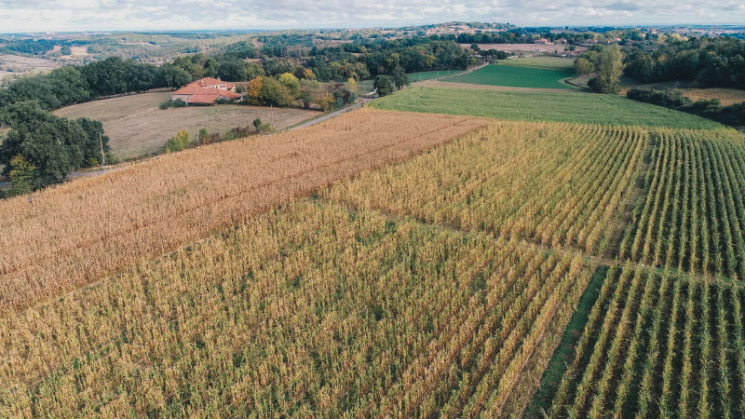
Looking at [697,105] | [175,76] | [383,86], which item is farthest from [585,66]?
[175,76]

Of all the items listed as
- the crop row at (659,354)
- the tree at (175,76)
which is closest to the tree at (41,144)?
the crop row at (659,354)

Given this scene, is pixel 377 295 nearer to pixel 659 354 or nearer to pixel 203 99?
pixel 659 354

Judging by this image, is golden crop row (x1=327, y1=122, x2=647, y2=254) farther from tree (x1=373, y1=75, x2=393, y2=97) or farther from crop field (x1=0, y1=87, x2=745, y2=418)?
tree (x1=373, y1=75, x2=393, y2=97)

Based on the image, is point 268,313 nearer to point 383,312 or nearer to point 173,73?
point 383,312

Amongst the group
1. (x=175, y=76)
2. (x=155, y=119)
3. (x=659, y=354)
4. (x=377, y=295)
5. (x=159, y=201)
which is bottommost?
(x=155, y=119)

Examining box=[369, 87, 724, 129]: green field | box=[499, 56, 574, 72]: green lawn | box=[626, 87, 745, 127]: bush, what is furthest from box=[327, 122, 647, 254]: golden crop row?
box=[499, 56, 574, 72]: green lawn

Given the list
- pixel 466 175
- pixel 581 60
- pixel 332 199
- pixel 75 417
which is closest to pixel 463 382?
pixel 75 417
